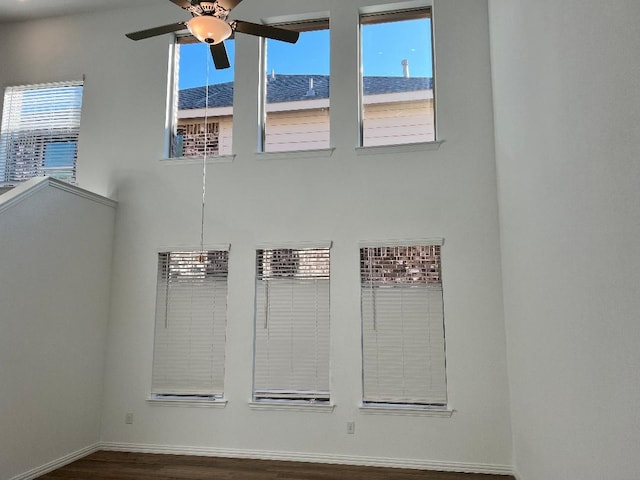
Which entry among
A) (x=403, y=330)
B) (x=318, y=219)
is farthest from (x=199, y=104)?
(x=403, y=330)

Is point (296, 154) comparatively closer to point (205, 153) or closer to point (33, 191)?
point (205, 153)

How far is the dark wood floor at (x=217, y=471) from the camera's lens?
13.8 feet

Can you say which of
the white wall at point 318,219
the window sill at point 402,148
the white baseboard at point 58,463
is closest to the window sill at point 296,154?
the white wall at point 318,219

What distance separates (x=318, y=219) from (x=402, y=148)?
3.81 feet

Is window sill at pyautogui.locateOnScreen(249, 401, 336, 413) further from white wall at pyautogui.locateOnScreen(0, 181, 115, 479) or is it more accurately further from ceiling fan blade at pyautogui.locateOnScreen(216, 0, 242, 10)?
ceiling fan blade at pyautogui.locateOnScreen(216, 0, 242, 10)

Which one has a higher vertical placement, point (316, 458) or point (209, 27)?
point (209, 27)

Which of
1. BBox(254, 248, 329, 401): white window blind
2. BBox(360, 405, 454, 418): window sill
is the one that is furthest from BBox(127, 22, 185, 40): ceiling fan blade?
BBox(360, 405, 454, 418): window sill

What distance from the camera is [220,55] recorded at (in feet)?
12.5

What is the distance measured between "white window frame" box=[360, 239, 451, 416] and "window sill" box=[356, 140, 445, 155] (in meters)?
0.97

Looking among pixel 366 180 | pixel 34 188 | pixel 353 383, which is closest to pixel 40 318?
pixel 34 188

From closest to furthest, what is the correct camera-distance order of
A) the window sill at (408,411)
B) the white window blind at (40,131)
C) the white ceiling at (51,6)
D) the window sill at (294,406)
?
the window sill at (408,411) → the window sill at (294,406) → the white ceiling at (51,6) → the white window blind at (40,131)

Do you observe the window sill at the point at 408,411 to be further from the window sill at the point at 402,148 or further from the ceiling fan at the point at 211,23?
the ceiling fan at the point at 211,23

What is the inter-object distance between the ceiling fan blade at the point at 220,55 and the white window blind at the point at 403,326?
2.34 metres

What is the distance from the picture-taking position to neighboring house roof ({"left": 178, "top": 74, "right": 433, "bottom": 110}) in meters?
5.20
